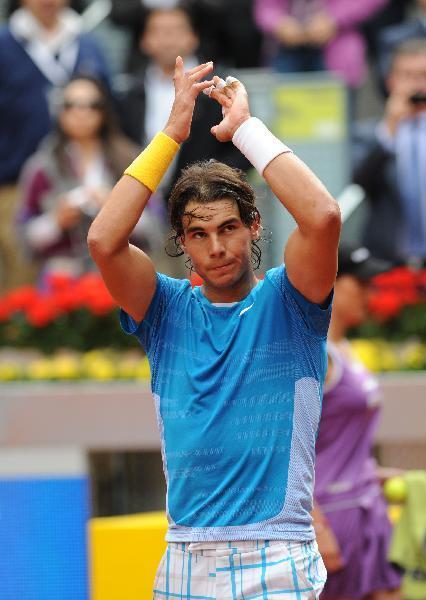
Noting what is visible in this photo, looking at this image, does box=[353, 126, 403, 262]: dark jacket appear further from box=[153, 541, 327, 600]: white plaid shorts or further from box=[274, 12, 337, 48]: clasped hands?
box=[153, 541, 327, 600]: white plaid shorts

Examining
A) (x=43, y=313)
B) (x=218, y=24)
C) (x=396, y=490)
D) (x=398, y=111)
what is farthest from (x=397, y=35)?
(x=396, y=490)

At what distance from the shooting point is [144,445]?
23.6 feet

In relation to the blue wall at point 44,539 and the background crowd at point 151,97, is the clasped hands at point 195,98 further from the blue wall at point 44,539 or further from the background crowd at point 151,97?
the background crowd at point 151,97

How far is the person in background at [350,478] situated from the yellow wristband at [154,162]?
65.7 inches

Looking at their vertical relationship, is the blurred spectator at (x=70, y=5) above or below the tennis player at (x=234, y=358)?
above

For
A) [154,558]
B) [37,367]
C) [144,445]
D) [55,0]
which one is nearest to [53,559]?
[154,558]

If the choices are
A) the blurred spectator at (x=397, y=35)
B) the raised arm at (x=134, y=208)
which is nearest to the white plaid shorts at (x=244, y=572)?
the raised arm at (x=134, y=208)

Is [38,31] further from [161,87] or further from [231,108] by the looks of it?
[231,108]

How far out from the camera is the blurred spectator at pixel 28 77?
9.49 metres

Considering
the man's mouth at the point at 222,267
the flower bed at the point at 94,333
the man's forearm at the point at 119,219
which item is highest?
the flower bed at the point at 94,333

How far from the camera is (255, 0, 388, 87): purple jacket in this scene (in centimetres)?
966

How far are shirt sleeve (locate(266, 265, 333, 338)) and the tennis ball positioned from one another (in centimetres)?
209

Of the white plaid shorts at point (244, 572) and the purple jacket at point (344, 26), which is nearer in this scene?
the white plaid shorts at point (244, 572)

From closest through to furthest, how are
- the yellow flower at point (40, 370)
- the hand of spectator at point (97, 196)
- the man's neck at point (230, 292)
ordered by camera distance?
the man's neck at point (230, 292) < the yellow flower at point (40, 370) < the hand of spectator at point (97, 196)
